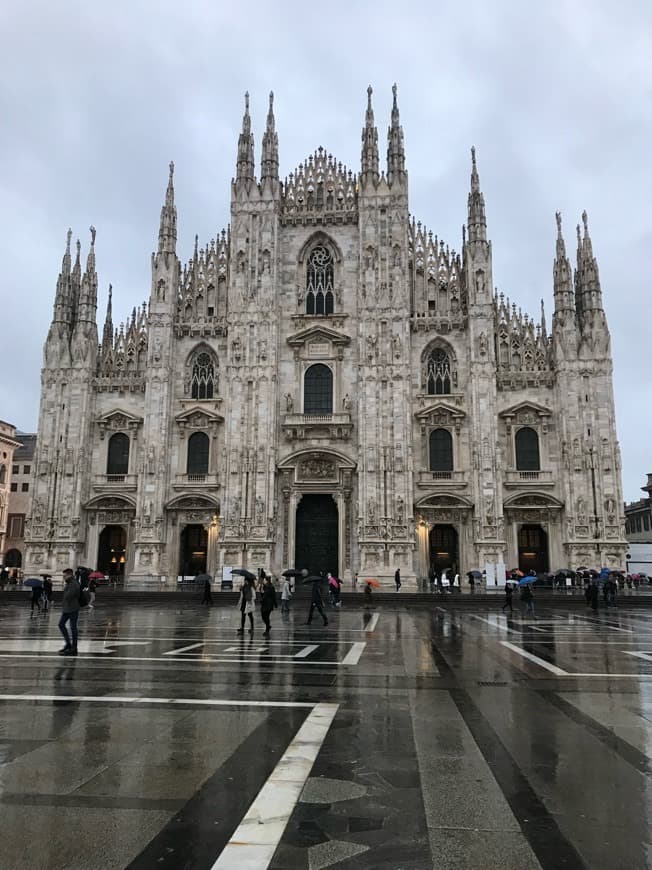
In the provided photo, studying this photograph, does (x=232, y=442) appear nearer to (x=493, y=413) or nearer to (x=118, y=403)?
(x=118, y=403)

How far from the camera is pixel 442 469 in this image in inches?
1533

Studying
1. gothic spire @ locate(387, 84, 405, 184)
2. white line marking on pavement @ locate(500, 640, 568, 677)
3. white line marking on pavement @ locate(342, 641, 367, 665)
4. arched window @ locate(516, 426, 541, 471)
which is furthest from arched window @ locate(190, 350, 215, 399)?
white line marking on pavement @ locate(500, 640, 568, 677)

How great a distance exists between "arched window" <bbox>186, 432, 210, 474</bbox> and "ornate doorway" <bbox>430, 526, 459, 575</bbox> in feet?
46.3

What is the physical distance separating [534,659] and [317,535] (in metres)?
26.7

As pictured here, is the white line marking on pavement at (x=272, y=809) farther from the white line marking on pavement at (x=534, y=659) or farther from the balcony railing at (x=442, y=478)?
the balcony railing at (x=442, y=478)

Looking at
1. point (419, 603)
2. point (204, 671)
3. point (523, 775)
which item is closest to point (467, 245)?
point (419, 603)

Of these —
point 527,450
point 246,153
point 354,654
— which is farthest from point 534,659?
point 246,153

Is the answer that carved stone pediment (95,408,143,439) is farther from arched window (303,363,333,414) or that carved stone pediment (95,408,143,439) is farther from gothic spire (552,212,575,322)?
gothic spire (552,212,575,322)

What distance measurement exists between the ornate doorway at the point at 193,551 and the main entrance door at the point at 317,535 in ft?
18.4

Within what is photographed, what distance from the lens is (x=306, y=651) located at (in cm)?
1383

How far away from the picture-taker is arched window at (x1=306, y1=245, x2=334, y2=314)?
41.5 metres

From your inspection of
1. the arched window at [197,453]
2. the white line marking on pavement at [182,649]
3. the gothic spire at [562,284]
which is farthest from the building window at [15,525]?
the white line marking on pavement at [182,649]

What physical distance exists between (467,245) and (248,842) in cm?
3947

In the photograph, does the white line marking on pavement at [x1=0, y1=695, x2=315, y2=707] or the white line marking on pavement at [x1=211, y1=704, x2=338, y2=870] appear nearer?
the white line marking on pavement at [x1=211, y1=704, x2=338, y2=870]
